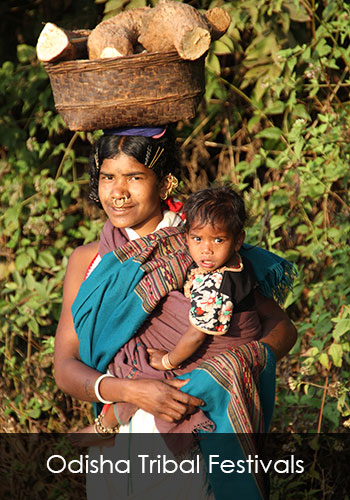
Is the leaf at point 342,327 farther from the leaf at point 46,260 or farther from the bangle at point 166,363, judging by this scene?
the leaf at point 46,260

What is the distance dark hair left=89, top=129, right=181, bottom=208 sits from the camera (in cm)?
247

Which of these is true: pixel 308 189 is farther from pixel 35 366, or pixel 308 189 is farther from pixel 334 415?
pixel 35 366

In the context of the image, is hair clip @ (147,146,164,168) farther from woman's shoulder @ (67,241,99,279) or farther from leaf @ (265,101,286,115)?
leaf @ (265,101,286,115)

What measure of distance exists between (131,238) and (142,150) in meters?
0.30

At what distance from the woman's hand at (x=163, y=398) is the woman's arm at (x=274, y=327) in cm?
40

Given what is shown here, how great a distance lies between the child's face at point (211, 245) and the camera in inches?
87.8

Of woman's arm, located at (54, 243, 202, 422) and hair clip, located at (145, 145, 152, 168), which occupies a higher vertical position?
hair clip, located at (145, 145, 152, 168)

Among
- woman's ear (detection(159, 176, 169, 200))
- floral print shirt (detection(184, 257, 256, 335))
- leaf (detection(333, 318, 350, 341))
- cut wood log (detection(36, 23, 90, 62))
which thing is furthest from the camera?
leaf (detection(333, 318, 350, 341))

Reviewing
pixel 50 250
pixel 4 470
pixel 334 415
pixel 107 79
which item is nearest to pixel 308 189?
pixel 334 415

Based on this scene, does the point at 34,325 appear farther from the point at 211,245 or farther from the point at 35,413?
the point at 211,245

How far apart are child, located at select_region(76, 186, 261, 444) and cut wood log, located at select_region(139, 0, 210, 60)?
0.44m

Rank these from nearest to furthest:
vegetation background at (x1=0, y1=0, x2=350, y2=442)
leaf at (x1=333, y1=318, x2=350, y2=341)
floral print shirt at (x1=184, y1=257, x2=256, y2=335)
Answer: floral print shirt at (x1=184, y1=257, x2=256, y2=335) < leaf at (x1=333, y1=318, x2=350, y2=341) < vegetation background at (x1=0, y1=0, x2=350, y2=442)

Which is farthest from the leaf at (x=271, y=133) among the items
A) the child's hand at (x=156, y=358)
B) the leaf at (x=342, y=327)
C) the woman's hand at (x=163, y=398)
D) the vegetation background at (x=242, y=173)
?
the woman's hand at (x=163, y=398)

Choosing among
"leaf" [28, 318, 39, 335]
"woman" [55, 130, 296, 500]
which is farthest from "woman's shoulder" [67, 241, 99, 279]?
"leaf" [28, 318, 39, 335]
